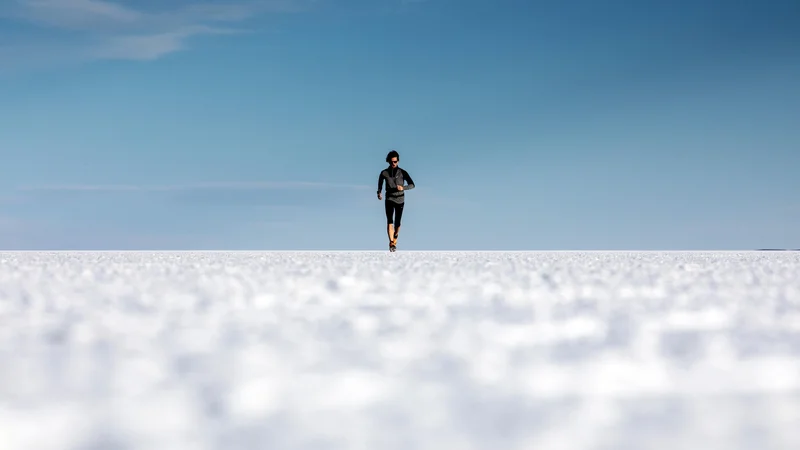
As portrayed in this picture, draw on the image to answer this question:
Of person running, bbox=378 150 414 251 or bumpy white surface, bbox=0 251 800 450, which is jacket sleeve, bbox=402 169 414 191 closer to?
person running, bbox=378 150 414 251

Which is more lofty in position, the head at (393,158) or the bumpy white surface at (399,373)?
the head at (393,158)

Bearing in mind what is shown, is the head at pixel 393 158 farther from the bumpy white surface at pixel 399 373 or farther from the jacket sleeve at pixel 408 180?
the bumpy white surface at pixel 399 373

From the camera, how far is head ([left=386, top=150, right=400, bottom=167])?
1536cm

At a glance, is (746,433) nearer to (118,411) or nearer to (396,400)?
(396,400)

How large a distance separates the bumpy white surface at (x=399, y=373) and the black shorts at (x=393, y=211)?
1176 cm

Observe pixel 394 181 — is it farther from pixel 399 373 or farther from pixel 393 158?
pixel 399 373

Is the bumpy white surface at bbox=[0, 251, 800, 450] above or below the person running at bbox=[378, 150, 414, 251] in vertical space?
below

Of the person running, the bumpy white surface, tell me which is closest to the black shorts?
the person running

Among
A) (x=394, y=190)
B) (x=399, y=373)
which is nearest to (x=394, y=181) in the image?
(x=394, y=190)

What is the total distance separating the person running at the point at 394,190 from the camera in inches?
602

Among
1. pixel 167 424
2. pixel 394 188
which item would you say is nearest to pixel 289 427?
pixel 167 424

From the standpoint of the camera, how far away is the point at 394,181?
15250 mm

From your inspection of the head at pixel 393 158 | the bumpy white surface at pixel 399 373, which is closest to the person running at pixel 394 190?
the head at pixel 393 158

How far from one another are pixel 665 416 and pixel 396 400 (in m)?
0.48
